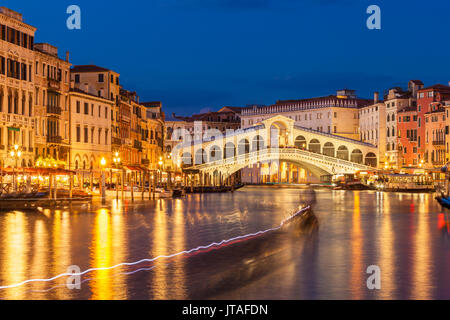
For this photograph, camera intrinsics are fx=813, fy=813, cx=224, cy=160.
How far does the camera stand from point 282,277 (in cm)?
1312

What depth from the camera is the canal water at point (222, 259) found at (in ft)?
38.8

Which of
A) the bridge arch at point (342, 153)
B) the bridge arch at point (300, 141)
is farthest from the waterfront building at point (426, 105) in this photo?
the bridge arch at point (300, 141)

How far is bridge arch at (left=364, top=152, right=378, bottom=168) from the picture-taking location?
320ft

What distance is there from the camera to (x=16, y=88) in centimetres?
4388

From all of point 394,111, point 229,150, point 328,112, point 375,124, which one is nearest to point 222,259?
point 394,111

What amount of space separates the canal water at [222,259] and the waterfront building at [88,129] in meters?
27.5

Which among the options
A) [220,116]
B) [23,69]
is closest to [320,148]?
[220,116]

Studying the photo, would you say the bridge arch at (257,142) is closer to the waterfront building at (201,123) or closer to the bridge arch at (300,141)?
the bridge arch at (300,141)

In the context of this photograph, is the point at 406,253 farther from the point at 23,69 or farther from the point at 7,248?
the point at 23,69

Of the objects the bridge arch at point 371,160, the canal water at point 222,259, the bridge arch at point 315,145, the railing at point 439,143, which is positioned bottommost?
the canal water at point 222,259

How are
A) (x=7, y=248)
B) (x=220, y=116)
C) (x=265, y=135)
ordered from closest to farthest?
(x=7, y=248) → (x=265, y=135) → (x=220, y=116)

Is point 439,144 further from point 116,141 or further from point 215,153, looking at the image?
point 215,153

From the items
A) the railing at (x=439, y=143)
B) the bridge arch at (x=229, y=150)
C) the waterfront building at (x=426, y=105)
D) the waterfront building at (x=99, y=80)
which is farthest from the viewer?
the bridge arch at (x=229, y=150)
